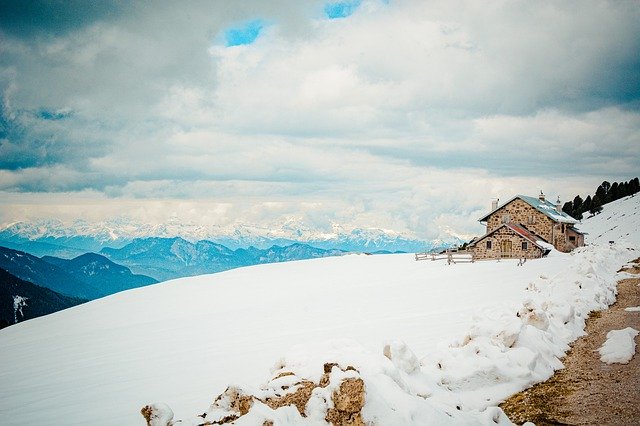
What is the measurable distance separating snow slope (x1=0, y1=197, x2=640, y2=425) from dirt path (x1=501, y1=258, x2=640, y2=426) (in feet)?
1.15

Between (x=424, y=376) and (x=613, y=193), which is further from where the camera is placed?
(x=613, y=193)

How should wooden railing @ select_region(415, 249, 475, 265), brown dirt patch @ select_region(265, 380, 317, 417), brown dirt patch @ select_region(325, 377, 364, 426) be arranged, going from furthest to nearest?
wooden railing @ select_region(415, 249, 475, 265)
brown dirt patch @ select_region(265, 380, 317, 417)
brown dirt patch @ select_region(325, 377, 364, 426)

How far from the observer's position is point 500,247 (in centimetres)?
5066

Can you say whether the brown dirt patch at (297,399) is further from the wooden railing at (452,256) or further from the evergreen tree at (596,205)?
the evergreen tree at (596,205)

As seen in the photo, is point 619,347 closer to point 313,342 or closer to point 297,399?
point 313,342

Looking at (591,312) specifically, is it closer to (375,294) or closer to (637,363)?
(637,363)

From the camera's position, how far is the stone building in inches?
1954

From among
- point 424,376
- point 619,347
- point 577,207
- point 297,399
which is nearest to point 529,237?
point 619,347

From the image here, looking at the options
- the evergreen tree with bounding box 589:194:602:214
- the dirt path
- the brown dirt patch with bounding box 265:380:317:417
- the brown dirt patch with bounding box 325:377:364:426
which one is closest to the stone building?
the dirt path

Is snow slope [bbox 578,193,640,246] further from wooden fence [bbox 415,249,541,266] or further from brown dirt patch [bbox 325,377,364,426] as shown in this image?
brown dirt patch [bbox 325,377,364,426]

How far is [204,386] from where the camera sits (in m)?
12.9

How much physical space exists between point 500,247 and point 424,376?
4568cm

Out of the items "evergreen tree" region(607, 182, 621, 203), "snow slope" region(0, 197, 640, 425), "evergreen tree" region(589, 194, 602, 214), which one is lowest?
"snow slope" region(0, 197, 640, 425)

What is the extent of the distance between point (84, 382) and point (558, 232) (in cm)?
5530
